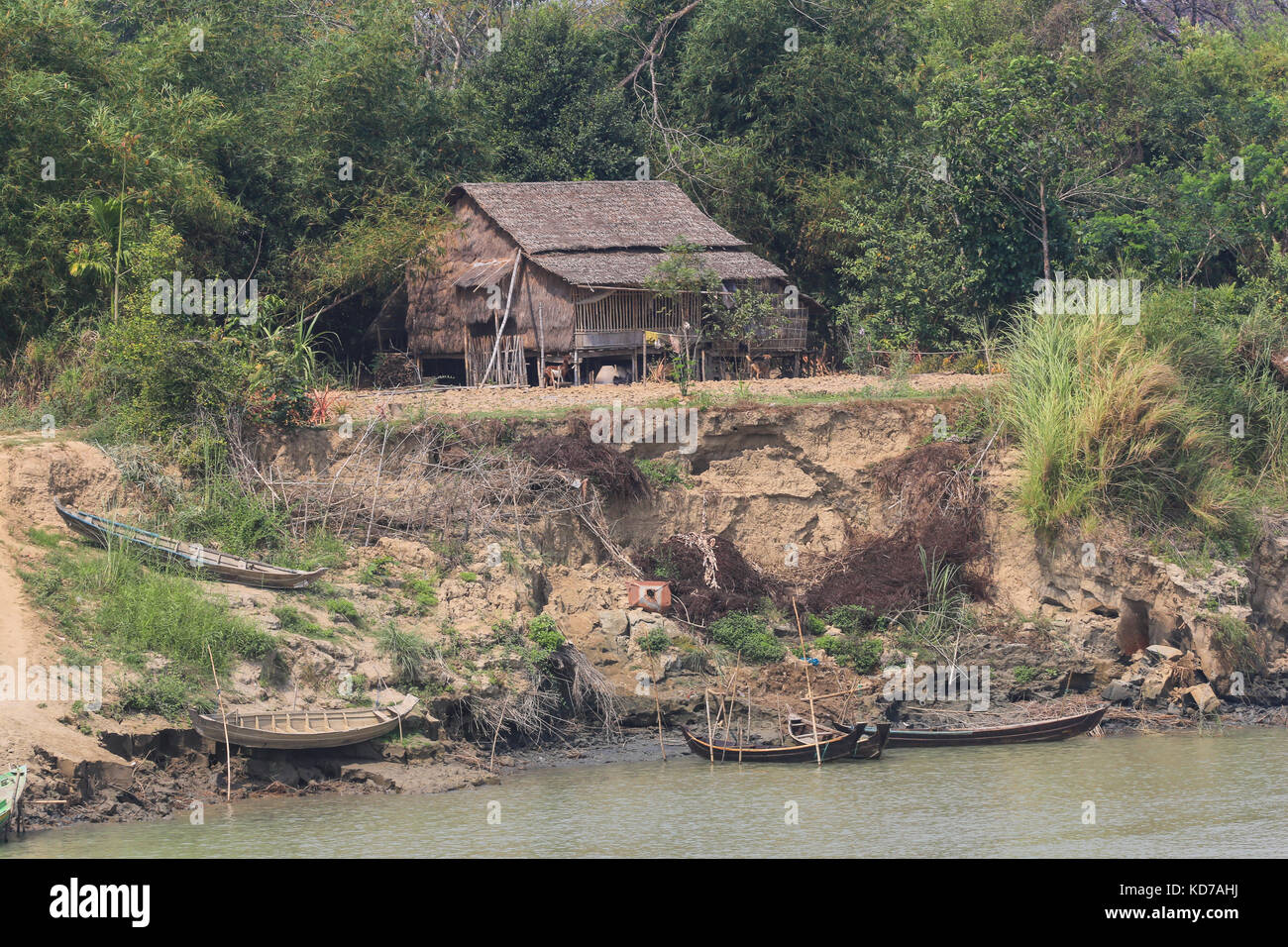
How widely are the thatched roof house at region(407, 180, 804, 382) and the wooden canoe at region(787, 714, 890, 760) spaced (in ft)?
31.4

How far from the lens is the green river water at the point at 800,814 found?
1351cm

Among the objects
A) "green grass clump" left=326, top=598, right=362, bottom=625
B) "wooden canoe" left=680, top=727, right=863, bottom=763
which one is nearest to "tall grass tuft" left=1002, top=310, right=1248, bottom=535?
"wooden canoe" left=680, top=727, right=863, bottom=763

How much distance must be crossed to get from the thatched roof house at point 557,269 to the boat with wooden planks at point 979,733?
963 centimetres

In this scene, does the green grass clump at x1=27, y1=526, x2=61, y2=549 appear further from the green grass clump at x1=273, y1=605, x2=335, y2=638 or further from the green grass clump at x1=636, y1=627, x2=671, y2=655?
the green grass clump at x1=636, y1=627, x2=671, y2=655

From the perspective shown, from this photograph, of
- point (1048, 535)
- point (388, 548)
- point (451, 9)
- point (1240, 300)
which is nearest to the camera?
point (388, 548)

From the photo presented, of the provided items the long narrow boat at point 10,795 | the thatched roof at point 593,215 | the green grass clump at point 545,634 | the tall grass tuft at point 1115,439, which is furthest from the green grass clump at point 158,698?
the thatched roof at point 593,215

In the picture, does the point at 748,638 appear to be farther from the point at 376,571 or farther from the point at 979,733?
the point at 376,571

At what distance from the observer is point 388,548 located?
19.1 meters

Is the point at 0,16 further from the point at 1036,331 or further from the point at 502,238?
the point at 1036,331

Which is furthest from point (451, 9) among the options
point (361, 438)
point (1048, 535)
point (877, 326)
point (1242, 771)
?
point (1242, 771)

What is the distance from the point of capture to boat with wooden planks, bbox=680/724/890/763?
55.3 feet

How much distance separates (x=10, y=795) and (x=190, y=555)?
15.0 feet

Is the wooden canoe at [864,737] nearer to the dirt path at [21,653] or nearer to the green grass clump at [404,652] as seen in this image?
the green grass clump at [404,652]

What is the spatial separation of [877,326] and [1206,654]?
30.9ft
